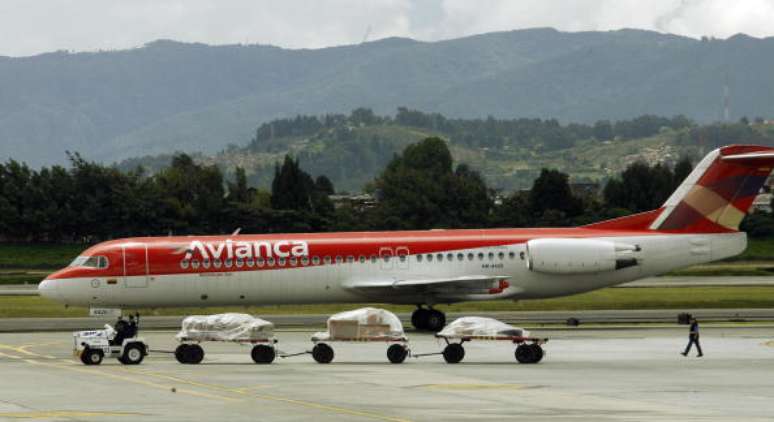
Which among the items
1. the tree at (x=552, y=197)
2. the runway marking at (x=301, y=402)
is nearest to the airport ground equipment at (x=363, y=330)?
the runway marking at (x=301, y=402)

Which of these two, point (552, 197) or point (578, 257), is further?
point (552, 197)

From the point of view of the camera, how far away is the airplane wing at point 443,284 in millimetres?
53000

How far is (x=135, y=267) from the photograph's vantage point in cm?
5253

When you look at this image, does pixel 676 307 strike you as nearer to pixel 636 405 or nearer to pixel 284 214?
pixel 636 405

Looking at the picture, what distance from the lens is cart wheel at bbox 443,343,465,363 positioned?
4106cm

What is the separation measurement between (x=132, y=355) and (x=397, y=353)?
8.07 m

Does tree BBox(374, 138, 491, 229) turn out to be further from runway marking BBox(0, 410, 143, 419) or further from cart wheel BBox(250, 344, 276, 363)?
runway marking BBox(0, 410, 143, 419)

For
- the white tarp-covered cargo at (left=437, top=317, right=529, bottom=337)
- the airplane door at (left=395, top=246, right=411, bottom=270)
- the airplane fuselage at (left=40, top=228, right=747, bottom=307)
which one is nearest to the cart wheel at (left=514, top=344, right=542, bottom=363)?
the white tarp-covered cargo at (left=437, top=317, right=529, bottom=337)

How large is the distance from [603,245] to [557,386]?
64.7ft

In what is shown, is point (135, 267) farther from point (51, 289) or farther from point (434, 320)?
point (434, 320)

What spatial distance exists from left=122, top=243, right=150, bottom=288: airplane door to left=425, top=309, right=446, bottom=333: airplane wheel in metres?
11.0

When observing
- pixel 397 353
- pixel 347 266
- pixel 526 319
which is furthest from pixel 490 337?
pixel 526 319

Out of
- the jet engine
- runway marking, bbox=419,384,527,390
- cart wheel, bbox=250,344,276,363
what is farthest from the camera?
the jet engine

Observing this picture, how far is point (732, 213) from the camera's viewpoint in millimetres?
54094
